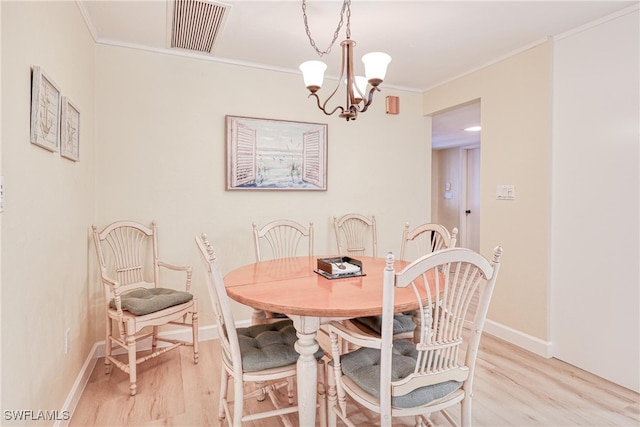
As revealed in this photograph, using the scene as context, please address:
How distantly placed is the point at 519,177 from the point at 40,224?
309cm

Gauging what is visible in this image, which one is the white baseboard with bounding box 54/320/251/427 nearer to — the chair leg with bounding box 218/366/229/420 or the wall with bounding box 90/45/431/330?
the wall with bounding box 90/45/431/330

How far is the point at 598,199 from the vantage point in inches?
93.7

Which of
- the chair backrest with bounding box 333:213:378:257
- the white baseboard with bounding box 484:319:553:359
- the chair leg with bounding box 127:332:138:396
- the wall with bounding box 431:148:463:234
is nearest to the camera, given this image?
the chair leg with bounding box 127:332:138:396

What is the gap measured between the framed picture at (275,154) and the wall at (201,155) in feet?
0.25

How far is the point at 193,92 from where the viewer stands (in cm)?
291

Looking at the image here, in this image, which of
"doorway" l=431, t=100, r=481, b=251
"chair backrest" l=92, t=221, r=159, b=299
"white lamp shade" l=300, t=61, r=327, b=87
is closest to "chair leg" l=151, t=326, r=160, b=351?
"chair backrest" l=92, t=221, r=159, b=299

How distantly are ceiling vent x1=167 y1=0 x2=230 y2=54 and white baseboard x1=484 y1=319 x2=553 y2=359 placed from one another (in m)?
3.13

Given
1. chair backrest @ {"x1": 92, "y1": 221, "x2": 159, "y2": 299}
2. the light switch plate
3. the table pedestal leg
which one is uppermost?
the light switch plate

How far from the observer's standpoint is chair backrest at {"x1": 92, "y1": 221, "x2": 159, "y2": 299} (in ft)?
8.53

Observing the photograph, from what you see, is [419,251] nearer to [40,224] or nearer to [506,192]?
[506,192]

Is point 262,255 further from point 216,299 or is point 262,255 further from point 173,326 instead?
point 216,299

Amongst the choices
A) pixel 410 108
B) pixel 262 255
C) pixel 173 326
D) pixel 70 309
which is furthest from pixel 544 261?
pixel 70 309

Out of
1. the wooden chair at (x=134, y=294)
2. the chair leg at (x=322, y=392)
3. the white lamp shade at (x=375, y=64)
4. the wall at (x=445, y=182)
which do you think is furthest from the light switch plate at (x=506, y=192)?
the wall at (x=445, y=182)

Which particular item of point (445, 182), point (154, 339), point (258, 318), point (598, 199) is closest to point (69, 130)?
point (258, 318)
